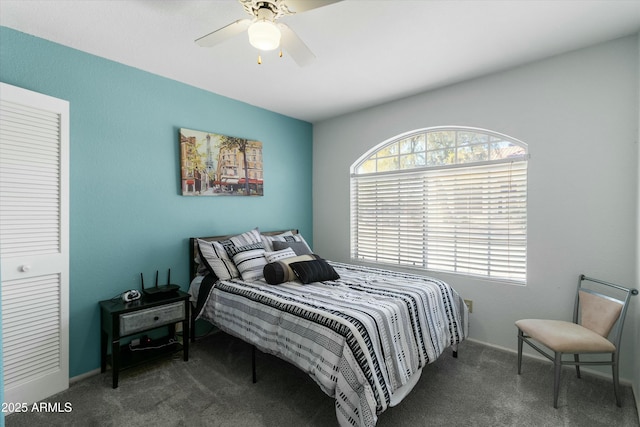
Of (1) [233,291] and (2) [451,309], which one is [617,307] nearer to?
(2) [451,309]

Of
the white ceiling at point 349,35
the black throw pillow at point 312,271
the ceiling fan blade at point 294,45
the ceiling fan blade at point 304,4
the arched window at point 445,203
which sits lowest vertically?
the black throw pillow at point 312,271

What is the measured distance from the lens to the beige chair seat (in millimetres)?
2201

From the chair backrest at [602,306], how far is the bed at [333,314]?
0.87 meters

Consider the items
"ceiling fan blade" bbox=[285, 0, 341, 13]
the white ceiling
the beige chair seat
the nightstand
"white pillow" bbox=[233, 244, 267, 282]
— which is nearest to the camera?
"ceiling fan blade" bbox=[285, 0, 341, 13]

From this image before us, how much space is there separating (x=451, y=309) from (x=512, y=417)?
817 mm

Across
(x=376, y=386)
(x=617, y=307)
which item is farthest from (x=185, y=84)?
(x=617, y=307)

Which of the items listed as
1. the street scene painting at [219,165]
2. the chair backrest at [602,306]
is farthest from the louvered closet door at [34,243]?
the chair backrest at [602,306]

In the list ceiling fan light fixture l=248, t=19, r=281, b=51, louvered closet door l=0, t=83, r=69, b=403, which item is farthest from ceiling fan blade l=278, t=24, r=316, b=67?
louvered closet door l=0, t=83, r=69, b=403

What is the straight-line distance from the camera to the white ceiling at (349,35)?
6.82ft

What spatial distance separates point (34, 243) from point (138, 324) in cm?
93

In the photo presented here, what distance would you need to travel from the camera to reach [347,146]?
167 inches

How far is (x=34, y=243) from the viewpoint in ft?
7.52

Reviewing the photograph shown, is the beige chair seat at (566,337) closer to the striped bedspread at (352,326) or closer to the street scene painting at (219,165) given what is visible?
the striped bedspread at (352,326)

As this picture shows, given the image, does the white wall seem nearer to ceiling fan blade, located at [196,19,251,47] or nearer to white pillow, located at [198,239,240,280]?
ceiling fan blade, located at [196,19,251,47]
